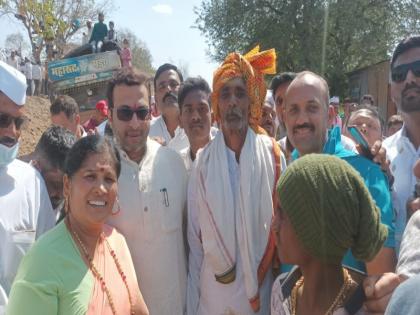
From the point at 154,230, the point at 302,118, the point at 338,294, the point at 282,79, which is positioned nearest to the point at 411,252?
the point at 338,294

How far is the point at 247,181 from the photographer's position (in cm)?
259

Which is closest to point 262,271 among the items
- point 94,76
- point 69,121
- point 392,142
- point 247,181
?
point 247,181

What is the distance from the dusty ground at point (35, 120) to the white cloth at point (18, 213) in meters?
15.7

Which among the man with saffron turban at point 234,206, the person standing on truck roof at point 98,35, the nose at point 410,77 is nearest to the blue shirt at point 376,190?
the man with saffron turban at point 234,206

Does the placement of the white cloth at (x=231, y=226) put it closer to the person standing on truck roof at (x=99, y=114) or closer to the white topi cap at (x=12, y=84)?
the white topi cap at (x=12, y=84)

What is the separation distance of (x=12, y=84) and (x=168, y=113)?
2.27 metres

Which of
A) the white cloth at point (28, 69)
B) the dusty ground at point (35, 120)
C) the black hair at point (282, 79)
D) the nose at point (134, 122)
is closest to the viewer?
the nose at point (134, 122)

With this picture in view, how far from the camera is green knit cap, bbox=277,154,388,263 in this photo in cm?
162

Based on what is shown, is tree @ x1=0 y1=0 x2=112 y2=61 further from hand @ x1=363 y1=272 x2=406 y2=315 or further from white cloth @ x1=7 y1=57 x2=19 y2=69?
hand @ x1=363 y1=272 x2=406 y2=315

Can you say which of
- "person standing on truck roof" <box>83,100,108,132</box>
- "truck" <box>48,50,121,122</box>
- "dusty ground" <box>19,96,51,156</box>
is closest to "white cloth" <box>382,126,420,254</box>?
"person standing on truck roof" <box>83,100,108,132</box>

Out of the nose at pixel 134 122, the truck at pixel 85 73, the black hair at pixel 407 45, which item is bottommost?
A: the nose at pixel 134 122

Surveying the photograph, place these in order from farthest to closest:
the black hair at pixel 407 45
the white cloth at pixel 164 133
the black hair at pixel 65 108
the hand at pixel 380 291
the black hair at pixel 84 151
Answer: the black hair at pixel 65 108 → the white cloth at pixel 164 133 → the black hair at pixel 407 45 → the black hair at pixel 84 151 → the hand at pixel 380 291

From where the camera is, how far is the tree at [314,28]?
21.0 metres

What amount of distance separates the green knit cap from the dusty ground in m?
17.1
